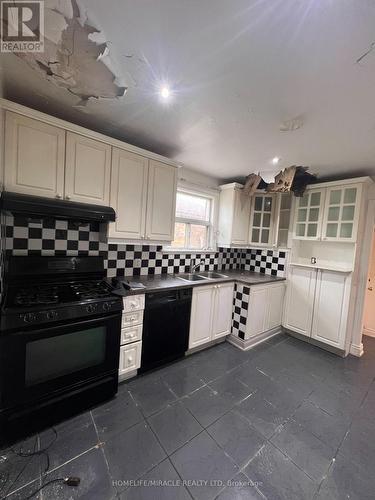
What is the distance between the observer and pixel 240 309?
8.82 ft

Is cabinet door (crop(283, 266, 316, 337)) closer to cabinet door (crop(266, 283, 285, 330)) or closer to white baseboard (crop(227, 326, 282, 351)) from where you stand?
cabinet door (crop(266, 283, 285, 330))

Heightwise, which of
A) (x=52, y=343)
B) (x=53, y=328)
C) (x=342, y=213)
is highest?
(x=342, y=213)

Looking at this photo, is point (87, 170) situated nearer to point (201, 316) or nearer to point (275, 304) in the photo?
point (201, 316)

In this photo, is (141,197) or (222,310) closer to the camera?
(141,197)

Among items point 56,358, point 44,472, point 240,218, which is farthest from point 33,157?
point 240,218

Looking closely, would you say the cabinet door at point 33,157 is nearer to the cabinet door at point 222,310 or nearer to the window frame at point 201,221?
the window frame at point 201,221

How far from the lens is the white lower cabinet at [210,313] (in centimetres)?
233

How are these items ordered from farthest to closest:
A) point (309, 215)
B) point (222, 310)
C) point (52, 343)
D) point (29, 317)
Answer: point (309, 215), point (222, 310), point (52, 343), point (29, 317)

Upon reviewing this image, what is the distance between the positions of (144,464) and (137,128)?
2.41m

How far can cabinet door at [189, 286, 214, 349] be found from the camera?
2.31 m

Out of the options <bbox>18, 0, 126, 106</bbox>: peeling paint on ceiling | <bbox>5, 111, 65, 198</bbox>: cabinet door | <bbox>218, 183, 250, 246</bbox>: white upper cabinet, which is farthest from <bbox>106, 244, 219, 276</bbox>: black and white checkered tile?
<bbox>18, 0, 126, 106</bbox>: peeling paint on ceiling

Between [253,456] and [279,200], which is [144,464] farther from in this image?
[279,200]

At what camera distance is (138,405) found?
167cm

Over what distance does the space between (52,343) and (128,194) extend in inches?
51.8
